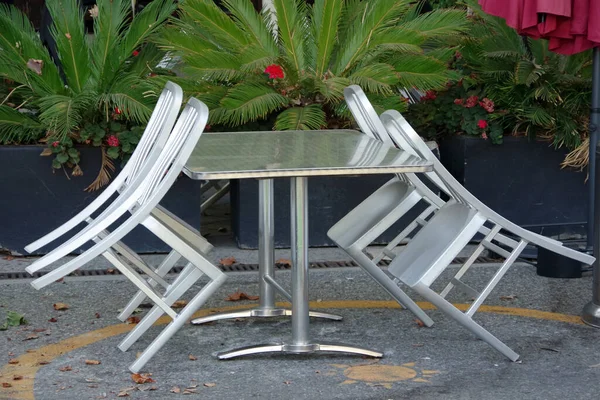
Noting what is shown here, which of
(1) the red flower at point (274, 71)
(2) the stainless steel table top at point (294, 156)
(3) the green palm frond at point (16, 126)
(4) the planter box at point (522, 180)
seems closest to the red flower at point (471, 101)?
(4) the planter box at point (522, 180)

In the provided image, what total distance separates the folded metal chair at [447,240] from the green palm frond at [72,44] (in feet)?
8.57

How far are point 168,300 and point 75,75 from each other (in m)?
2.55

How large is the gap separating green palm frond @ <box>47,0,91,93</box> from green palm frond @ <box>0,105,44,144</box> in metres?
0.33

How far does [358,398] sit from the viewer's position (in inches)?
160

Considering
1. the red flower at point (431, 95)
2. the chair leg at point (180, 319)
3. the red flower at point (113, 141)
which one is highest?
the red flower at point (431, 95)

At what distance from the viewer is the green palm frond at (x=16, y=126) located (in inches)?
253

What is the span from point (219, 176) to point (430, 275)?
96 cm

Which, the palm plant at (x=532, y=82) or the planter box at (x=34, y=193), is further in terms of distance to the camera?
the palm plant at (x=532, y=82)

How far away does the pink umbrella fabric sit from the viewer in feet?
18.0

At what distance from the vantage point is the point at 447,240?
14.7 ft

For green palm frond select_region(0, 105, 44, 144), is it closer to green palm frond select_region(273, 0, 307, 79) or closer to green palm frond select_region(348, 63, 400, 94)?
green palm frond select_region(273, 0, 307, 79)

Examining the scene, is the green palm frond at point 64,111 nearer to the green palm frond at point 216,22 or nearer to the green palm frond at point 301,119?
the green palm frond at point 216,22

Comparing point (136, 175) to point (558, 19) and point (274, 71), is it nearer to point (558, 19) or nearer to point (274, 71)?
point (274, 71)

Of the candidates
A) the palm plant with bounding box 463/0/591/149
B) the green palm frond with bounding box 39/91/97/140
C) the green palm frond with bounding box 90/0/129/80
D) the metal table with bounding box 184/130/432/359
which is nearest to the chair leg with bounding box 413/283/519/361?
the metal table with bounding box 184/130/432/359
